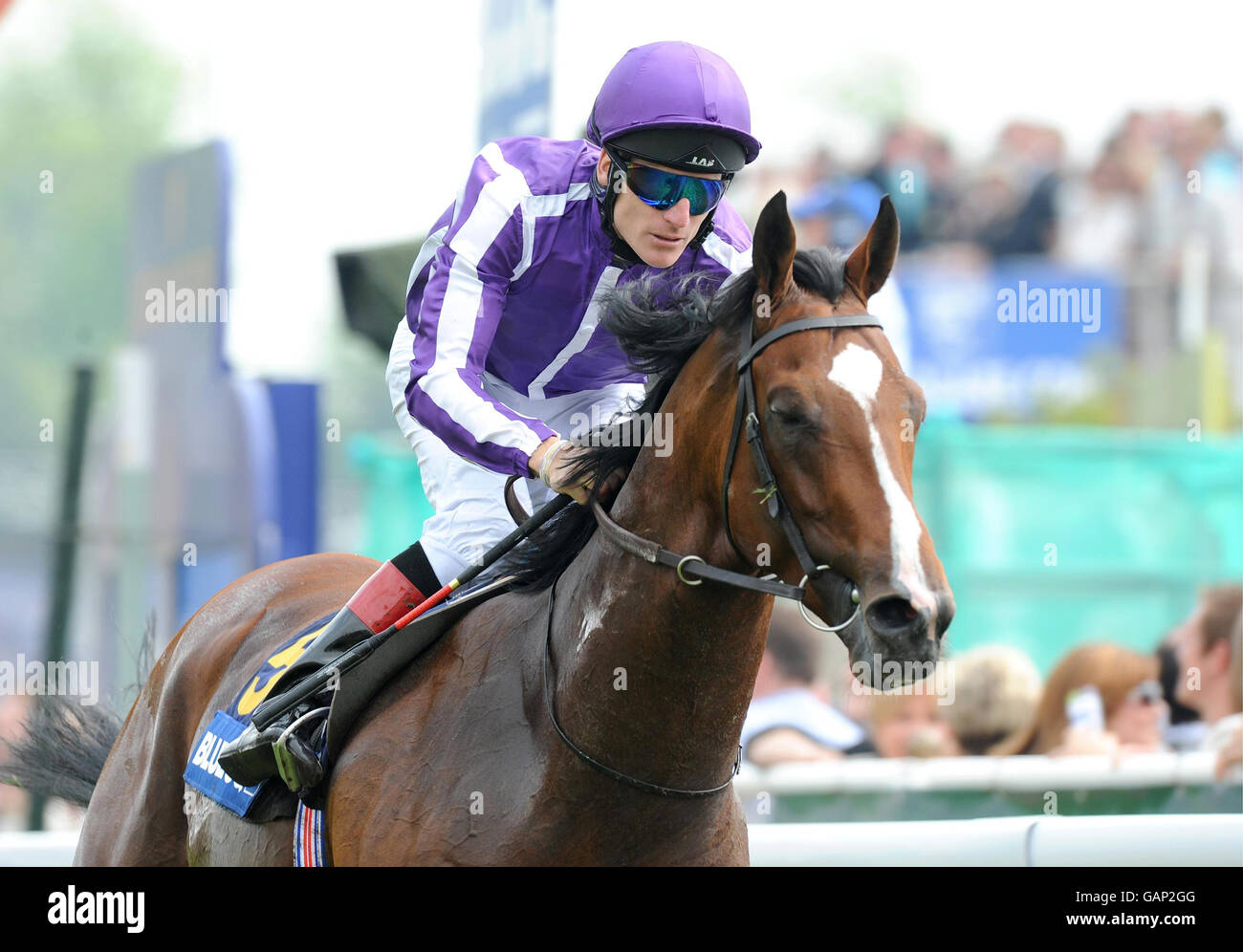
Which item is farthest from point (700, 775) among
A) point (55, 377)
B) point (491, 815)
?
point (55, 377)

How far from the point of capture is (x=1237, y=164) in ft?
43.3

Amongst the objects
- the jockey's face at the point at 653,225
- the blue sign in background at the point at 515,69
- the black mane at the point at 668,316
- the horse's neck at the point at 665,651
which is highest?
the blue sign in background at the point at 515,69

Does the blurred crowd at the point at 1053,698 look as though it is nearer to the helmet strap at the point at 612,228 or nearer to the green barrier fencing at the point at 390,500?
the green barrier fencing at the point at 390,500

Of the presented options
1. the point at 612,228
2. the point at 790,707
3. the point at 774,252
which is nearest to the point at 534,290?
the point at 612,228

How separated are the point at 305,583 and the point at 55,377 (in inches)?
1217

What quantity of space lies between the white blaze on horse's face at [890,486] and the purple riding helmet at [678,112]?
2.42 feet

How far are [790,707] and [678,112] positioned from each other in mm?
4141

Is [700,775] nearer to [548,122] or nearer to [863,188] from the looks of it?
[548,122]

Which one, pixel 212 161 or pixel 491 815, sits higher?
pixel 212 161

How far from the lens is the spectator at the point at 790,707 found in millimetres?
6926

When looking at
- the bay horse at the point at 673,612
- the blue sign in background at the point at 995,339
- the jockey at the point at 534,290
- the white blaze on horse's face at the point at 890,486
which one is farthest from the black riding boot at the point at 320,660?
the blue sign in background at the point at 995,339

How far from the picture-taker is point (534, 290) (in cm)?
367

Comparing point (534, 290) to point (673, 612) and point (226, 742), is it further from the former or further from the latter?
point (226, 742)

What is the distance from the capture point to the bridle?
2.80 m
